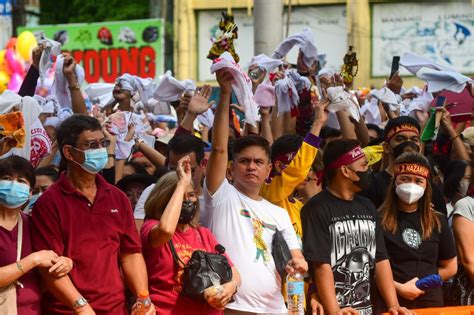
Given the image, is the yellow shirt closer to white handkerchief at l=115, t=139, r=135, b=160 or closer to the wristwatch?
the wristwatch

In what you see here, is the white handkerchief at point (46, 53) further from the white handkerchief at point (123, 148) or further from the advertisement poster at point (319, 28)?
the advertisement poster at point (319, 28)

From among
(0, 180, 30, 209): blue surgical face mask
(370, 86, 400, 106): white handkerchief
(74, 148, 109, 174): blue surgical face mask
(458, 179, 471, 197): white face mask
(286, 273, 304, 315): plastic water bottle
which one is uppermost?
(370, 86, 400, 106): white handkerchief

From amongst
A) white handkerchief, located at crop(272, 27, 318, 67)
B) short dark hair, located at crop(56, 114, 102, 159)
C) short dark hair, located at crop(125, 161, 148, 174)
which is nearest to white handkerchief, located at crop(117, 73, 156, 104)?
short dark hair, located at crop(125, 161, 148, 174)

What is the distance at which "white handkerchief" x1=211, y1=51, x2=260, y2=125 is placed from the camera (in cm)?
686

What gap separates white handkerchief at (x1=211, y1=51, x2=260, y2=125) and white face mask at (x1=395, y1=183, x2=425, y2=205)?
118 centimetres

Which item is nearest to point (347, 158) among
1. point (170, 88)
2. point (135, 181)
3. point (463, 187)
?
point (135, 181)

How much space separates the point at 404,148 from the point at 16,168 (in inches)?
139

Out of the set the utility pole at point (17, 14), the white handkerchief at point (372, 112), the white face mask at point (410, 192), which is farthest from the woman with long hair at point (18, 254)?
the utility pole at point (17, 14)

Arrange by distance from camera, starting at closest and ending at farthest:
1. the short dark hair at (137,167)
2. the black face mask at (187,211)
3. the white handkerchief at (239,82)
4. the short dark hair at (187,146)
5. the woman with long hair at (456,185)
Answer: the black face mask at (187,211)
the white handkerchief at (239,82)
the short dark hair at (187,146)
the woman with long hair at (456,185)
the short dark hair at (137,167)

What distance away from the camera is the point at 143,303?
6.08 metres

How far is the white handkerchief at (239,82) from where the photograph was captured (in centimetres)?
686

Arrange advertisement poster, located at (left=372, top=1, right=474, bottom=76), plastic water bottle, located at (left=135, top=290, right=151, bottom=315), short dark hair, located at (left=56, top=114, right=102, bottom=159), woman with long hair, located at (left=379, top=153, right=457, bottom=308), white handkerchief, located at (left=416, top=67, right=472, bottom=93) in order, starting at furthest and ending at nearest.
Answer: advertisement poster, located at (left=372, top=1, right=474, bottom=76) < white handkerchief, located at (left=416, top=67, right=472, bottom=93) < woman with long hair, located at (left=379, top=153, right=457, bottom=308) < short dark hair, located at (left=56, top=114, right=102, bottom=159) < plastic water bottle, located at (left=135, top=290, right=151, bottom=315)

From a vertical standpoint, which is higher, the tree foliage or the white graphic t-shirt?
the tree foliage

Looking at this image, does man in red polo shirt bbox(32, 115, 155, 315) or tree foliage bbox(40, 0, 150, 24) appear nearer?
man in red polo shirt bbox(32, 115, 155, 315)
